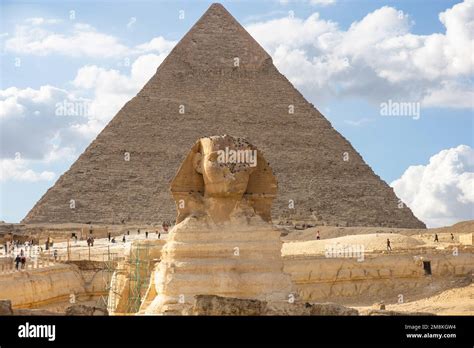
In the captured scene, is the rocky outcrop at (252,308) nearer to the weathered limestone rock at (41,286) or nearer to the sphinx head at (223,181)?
the sphinx head at (223,181)

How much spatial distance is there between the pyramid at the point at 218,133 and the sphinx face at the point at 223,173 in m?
101

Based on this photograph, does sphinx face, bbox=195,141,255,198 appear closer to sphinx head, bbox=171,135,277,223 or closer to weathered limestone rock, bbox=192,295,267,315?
sphinx head, bbox=171,135,277,223

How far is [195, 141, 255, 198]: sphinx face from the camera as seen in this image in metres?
8.93

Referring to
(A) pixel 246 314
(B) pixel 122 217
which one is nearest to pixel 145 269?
(A) pixel 246 314

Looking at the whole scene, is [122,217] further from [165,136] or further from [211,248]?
[211,248]

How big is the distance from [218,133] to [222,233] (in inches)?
4416

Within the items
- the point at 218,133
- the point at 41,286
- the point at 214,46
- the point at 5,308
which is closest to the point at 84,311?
the point at 5,308

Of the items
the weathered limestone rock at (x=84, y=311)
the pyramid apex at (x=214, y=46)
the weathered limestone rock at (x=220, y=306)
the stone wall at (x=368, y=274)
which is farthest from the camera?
the pyramid apex at (x=214, y=46)

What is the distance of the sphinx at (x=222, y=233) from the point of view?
28.4 feet

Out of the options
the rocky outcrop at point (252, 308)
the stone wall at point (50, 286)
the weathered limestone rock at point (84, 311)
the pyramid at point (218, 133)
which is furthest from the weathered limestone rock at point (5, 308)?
the pyramid at point (218, 133)

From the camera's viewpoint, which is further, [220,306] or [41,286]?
[41,286]

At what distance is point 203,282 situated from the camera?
8.63m

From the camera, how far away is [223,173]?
29.3 feet

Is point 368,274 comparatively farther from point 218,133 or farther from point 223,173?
point 218,133
